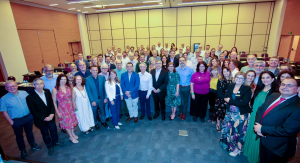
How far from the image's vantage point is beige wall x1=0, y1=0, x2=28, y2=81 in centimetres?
632

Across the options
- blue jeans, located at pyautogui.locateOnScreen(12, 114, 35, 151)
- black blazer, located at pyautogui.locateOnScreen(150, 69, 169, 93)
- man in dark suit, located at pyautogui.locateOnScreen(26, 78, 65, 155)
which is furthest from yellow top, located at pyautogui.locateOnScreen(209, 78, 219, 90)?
blue jeans, located at pyautogui.locateOnScreen(12, 114, 35, 151)

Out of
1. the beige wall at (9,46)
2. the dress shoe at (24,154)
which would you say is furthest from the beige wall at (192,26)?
the dress shoe at (24,154)

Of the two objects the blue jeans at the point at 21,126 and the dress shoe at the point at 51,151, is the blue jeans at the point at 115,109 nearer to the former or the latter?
the dress shoe at the point at 51,151

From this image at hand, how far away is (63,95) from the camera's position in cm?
310

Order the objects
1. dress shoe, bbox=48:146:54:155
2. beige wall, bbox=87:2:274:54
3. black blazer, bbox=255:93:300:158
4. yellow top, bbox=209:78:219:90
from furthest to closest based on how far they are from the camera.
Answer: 1. beige wall, bbox=87:2:274:54
2. yellow top, bbox=209:78:219:90
3. dress shoe, bbox=48:146:54:155
4. black blazer, bbox=255:93:300:158

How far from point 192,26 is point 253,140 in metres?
9.72

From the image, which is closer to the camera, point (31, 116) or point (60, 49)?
point (31, 116)

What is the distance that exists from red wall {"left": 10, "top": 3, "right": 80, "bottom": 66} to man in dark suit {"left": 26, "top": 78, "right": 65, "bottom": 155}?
693cm

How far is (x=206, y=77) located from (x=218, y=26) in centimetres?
855

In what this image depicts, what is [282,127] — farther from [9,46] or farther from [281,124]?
[9,46]

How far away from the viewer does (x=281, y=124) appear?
1794mm

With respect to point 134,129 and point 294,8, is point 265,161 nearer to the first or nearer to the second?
point 134,129

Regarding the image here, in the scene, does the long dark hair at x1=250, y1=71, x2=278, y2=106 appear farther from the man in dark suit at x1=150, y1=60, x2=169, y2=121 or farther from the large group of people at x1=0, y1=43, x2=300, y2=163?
the man in dark suit at x1=150, y1=60, x2=169, y2=121

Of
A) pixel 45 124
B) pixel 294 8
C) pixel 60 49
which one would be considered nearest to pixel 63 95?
pixel 45 124
